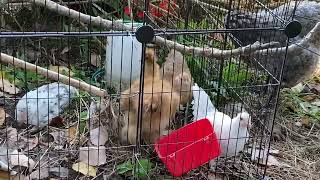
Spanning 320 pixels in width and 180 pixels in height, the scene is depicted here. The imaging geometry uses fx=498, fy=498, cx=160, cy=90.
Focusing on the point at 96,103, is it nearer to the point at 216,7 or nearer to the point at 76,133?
the point at 76,133

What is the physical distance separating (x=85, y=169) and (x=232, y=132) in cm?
73

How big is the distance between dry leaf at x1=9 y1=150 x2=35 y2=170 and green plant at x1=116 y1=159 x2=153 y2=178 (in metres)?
0.41

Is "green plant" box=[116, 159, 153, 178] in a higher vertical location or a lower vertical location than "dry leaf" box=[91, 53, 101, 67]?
lower

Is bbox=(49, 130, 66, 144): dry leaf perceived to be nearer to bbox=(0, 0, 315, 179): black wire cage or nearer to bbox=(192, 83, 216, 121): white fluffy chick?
bbox=(0, 0, 315, 179): black wire cage

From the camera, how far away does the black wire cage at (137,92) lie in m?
2.32

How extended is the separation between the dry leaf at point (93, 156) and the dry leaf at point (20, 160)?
0.23 m

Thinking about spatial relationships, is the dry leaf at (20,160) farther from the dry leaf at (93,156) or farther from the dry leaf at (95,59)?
the dry leaf at (95,59)

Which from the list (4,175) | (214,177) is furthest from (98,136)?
(214,177)

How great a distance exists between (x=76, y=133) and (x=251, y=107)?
989 millimetres

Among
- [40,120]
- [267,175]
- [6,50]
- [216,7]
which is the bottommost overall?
[267,175]

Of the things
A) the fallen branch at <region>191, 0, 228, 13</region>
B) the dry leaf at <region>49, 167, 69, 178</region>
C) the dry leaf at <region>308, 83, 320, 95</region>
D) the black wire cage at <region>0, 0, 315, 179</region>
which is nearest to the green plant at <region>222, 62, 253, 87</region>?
the black wire cage at <region>0, 0, 315, 179</region>

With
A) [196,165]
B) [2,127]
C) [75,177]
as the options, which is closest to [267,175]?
[196,165]

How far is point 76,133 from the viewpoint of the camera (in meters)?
2.55

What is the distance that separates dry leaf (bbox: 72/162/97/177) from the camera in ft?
7.55
